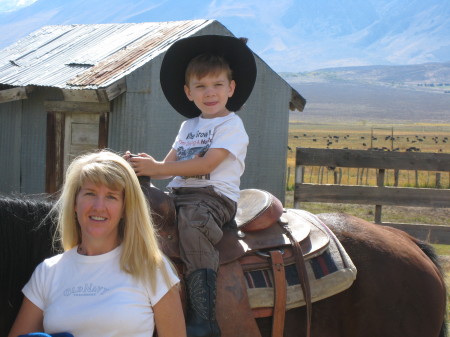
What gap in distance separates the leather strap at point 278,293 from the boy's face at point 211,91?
2.65ft

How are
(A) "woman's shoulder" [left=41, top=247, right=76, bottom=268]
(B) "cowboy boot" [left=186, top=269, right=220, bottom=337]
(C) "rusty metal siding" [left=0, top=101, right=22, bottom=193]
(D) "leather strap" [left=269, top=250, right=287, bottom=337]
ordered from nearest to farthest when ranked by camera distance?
(A) "woman's shoulder" [left=41, top=247, right=76, bottom=268]
(B) "cowboy boot" [left=186, top=269, right=220, bottom=337]
(D) "leather strap" [left=269, top=250, right=287, bottom=337]
(C) "rusty metal siding" [left=0, top=101, right=22, bottom=193]

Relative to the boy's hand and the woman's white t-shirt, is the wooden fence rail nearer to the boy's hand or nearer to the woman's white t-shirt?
the boy's hand

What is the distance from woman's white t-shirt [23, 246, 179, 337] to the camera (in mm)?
2279

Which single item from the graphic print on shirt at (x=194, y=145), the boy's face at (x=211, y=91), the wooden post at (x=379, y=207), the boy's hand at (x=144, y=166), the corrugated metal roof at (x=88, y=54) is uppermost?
the corrugated metal roof at (x=88, y=54)

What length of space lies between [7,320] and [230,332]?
1.02 m

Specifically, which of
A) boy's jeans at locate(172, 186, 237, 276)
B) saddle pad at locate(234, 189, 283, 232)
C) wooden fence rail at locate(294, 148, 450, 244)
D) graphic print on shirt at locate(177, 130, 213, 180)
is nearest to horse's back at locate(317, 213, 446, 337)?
saddle pad at locate(234, 189, 283, 232)

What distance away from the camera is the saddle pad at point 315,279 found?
3.21m

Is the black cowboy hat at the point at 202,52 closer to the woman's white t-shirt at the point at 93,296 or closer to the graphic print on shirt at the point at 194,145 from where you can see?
the graphic print on shirt at the point at 194,145

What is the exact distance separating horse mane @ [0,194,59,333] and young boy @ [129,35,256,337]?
1.64 ft

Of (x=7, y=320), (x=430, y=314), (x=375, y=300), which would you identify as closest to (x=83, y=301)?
(x=7, y=320)

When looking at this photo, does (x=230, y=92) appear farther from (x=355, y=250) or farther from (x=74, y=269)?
(x=74, y=269)

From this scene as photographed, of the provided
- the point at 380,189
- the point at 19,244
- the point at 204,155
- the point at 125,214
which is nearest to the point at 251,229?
the point at 204,155

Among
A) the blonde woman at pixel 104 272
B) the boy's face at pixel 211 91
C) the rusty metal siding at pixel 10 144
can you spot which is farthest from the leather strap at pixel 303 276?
the rusty metal siding at pixel 10 144

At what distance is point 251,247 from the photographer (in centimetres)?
330
